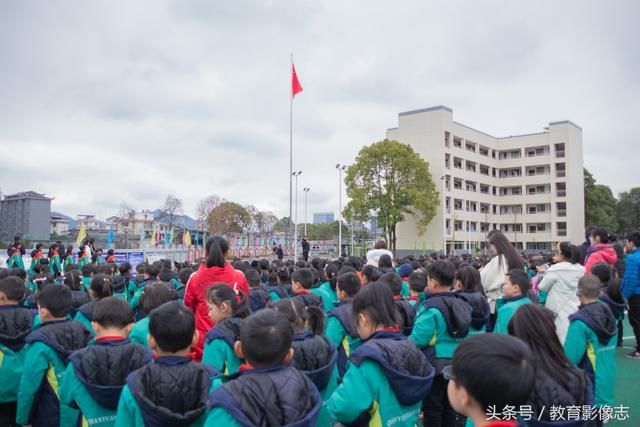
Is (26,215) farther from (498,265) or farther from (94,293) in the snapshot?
(498,265)

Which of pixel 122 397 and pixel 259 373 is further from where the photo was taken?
pixel 122 397

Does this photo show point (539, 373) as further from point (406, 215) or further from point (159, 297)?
point (406, 215)

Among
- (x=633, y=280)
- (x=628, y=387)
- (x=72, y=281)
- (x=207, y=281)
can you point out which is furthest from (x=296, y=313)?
(x=633, y=280)

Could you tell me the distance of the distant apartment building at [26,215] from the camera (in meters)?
41.4

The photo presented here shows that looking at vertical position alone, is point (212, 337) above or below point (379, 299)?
below

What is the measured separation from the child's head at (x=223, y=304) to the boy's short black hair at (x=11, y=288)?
5.94ft

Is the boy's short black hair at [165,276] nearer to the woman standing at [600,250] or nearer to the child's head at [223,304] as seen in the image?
the child's head at [223,304]

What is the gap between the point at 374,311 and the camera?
2660 mm

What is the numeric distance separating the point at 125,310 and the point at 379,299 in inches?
62.8

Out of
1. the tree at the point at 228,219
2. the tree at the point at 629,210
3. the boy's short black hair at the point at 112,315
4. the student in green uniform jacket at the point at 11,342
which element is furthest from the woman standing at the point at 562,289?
the tree at the point at 629,210

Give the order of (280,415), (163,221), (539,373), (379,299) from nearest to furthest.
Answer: (280,415) < (539,373) < (379,299) < (163,221)

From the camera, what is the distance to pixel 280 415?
76.0 inches

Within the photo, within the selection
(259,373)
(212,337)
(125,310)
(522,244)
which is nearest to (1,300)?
(125,310)

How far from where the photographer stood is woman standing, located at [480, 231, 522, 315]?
498 centimetres
